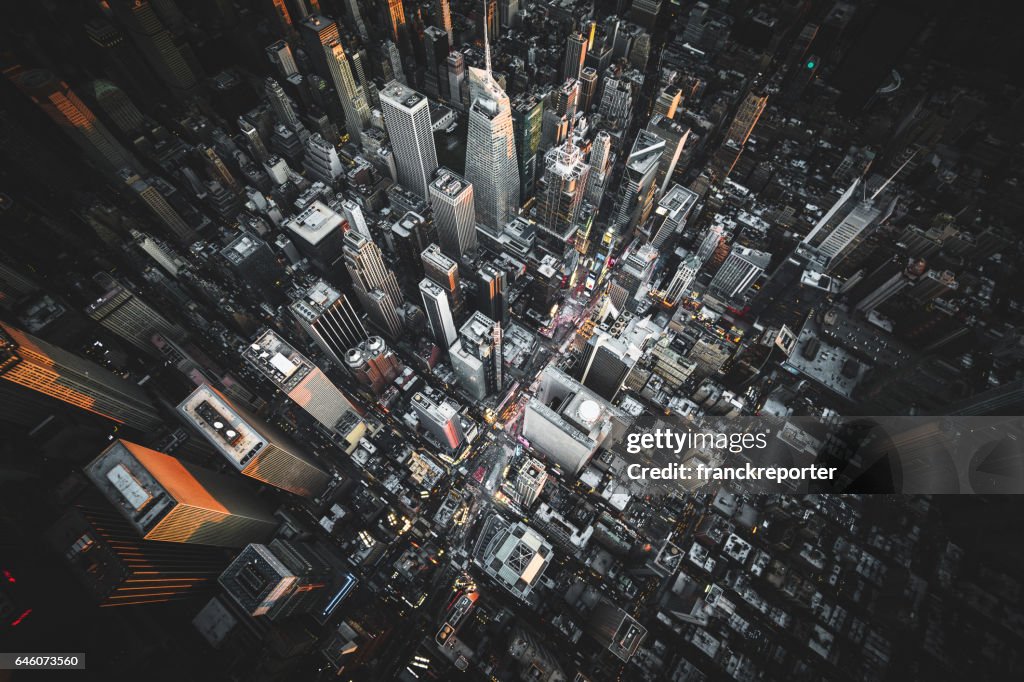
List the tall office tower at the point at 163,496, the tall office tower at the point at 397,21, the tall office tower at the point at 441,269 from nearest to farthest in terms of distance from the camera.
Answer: the tall office tower at the point at 163,496 → the tall office tower at the point at 441,269 → the tall office tower at the point at 397,21

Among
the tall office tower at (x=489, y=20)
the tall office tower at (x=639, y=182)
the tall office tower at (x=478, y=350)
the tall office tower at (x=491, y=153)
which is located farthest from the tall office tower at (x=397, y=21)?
the tall office tower at (x=478, y=350)

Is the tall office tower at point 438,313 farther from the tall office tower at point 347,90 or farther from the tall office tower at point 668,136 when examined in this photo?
the tall office tower at point 347,90

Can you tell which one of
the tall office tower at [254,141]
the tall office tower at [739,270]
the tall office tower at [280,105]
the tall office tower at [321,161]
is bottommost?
the tall office tower at [254,141]

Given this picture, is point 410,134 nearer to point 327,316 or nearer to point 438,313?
point 438,313

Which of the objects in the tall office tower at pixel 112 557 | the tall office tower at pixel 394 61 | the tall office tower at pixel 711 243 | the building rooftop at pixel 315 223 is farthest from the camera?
the tall office tower at pixel 394 61

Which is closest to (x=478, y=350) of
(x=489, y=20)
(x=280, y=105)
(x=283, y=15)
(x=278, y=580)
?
(x=278, y=580)

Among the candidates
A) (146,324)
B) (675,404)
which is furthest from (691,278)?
(146,324)

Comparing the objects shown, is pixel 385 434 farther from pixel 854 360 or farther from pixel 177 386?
pixel 854 360
